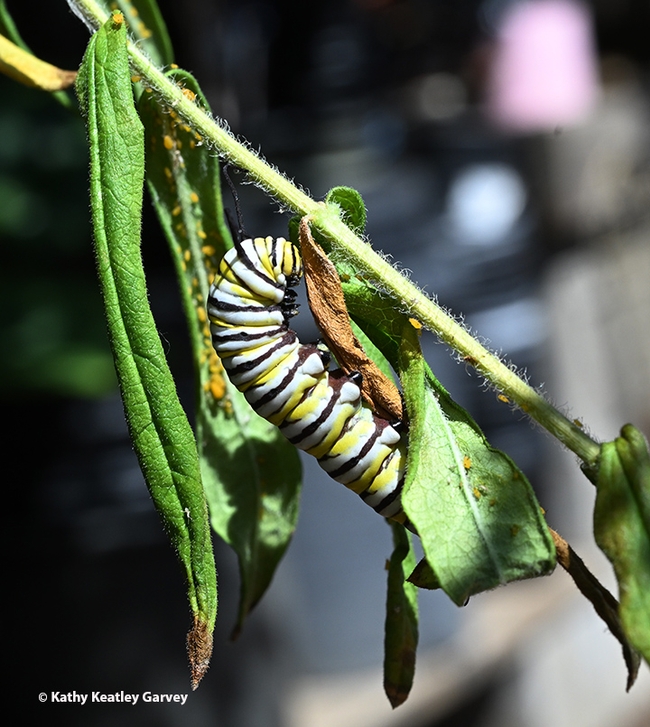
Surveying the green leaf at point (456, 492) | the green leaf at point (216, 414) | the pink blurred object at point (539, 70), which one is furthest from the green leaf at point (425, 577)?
the pink blurred object at point (539, 70)

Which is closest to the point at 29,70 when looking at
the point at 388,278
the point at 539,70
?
the point at 388,278

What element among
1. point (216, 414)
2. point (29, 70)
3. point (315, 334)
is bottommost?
point (315, 334)

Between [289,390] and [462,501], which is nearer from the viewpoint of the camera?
[462,501]

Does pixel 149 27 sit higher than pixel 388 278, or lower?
higher

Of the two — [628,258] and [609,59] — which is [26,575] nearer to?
[628,258]

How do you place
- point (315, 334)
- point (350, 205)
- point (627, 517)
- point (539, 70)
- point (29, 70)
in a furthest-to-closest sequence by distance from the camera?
point (539, 70)
point (315, 334)
point (29, 70)
point (350, 205)
point (627, 517)

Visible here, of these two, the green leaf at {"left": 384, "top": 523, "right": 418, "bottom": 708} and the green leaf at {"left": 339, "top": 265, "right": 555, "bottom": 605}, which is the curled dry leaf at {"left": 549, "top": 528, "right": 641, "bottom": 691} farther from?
the green leaf at {"left": 384, "top": 523, "right": 418, "bottom": 708}

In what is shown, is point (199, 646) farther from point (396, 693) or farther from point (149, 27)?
point (149, 27)
